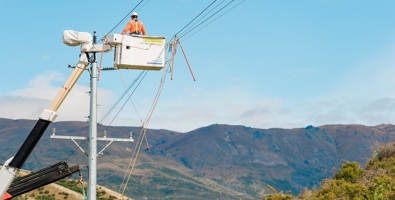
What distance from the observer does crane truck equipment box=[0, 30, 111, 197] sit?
54.5 feet

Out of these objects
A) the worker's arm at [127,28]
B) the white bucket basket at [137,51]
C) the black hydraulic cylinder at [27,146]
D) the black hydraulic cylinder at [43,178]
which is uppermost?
the worker's arm at [127,28]

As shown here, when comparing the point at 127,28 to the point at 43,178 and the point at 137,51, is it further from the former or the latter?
the point at 43,178

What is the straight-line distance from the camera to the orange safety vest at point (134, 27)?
20.6 m

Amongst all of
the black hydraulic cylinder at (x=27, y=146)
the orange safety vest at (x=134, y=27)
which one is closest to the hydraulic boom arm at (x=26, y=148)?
the black hydraulic cylinder at (x=27, y=146)

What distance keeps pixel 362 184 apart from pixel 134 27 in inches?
1016

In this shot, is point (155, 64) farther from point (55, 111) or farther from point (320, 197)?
point (320, 197)

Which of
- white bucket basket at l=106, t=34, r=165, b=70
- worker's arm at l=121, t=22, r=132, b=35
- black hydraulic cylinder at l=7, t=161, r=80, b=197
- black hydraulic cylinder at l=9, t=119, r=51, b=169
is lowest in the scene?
black hydraulic cylinder at l=7, t=161, r=80, b=197

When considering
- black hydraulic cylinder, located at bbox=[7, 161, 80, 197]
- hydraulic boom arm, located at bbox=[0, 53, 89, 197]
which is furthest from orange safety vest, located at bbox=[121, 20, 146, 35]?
black hydraulic cylinder, located at bbox=[7, 161, 80, 197]

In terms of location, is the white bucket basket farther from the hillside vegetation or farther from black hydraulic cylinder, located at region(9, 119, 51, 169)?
the hillside vegetation

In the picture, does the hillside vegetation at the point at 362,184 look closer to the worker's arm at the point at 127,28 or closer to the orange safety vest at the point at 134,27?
the orange safety vest at the point at 134,27

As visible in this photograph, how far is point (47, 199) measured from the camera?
111500 millimetres

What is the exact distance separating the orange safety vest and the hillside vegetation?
749 inches

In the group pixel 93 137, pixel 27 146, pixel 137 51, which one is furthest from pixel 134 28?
pixel 27 146

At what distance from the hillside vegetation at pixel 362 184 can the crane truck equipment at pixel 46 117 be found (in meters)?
20.6
